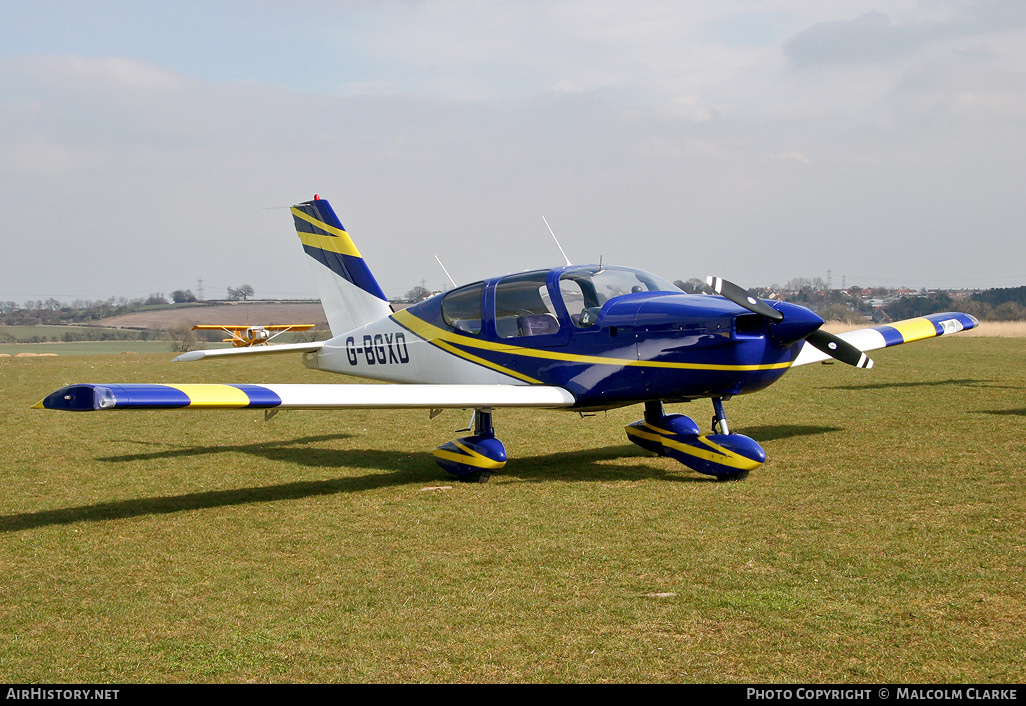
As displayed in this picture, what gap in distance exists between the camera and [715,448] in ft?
28.5

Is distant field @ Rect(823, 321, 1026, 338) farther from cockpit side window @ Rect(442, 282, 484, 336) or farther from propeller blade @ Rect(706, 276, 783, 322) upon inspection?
propeller blade @ Rect(706, 276, 783, 322)

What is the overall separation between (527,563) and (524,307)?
14.8ft

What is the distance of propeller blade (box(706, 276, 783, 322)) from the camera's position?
8.30m

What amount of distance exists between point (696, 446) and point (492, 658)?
16.9 ft

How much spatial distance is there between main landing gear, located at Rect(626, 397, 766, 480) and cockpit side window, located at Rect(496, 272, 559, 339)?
1.55m

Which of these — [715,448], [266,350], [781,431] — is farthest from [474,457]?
[781,431]

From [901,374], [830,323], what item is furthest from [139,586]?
[830,323]

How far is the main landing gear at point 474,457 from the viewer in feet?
30.1

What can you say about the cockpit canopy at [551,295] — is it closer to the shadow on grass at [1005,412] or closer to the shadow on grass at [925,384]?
the shadow on grass at [1005,412]

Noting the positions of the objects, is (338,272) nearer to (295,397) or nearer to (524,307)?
(524,307)

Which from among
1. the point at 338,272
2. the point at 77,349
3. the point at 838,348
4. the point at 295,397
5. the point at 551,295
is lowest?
the point at 77,349

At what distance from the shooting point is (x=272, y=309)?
80438mm

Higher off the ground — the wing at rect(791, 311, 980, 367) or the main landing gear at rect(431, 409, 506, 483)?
the wing at rect(791, 311, 980, 367)

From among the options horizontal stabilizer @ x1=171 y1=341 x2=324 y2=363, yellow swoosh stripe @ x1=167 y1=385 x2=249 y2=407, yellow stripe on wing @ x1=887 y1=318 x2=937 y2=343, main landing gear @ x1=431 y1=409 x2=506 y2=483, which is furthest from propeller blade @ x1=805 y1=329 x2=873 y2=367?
horizontal stabilizer @ x1=171 y1=341 x2=324 y2=363
